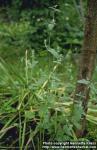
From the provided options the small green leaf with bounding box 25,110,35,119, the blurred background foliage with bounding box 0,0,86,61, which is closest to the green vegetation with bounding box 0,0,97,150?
the small green leaf with bounding box 25,110,35,119

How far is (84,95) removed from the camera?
2.71m

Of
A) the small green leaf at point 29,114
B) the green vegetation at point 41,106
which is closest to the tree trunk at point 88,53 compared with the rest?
the green vegetation at point 41,106

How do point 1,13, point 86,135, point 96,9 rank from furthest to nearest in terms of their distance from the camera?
point 1,13 < point 86,135 < point 96,9

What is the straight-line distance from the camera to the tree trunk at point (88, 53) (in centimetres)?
258

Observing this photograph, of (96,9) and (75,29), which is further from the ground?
(96,9)

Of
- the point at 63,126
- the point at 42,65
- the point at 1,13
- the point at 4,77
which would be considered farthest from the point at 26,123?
the point at 1,13

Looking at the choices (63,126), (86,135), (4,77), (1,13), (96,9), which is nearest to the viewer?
(96,9)

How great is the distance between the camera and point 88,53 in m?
2.64

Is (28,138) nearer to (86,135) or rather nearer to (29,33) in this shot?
(86,135)

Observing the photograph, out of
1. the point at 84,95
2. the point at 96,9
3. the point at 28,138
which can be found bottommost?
the point at 28,138

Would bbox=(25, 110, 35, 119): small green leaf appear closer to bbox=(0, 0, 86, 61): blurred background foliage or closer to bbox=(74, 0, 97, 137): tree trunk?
bbox=(74, 0, 97, 137): tree trunk

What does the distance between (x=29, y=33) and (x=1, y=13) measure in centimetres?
130

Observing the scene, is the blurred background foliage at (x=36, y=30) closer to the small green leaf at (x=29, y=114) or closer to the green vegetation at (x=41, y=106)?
the green vegetation at (x=41, y=106)

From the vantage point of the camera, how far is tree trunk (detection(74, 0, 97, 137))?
2.58 metres
